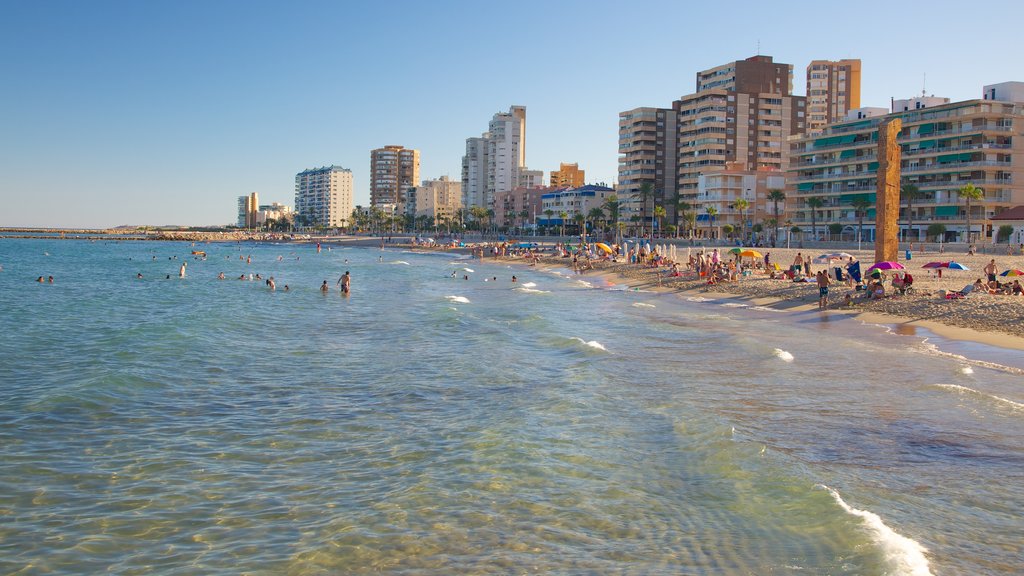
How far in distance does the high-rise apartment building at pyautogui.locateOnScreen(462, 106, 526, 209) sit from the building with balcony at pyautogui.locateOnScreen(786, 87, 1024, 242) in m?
101

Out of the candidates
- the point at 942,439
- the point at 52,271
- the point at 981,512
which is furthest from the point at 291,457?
the point at 52,271

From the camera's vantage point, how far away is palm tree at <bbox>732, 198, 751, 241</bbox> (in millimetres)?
88188

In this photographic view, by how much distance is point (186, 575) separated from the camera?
7.68 meters

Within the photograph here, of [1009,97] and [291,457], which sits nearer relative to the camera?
[291,457]

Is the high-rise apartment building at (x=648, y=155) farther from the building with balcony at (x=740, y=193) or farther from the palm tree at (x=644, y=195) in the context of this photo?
the building with balcony at (x=740, y=193)

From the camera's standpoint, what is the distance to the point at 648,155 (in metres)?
120

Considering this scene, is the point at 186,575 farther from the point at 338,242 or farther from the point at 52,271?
the point at 338,242

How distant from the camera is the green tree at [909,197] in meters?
70.3

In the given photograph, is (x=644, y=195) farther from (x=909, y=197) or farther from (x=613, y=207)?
(x=909, y=197)

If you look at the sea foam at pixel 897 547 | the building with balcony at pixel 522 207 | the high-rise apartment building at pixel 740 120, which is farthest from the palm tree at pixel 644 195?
the sea foam at pixel 897 547

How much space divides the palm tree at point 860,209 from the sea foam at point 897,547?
6966 cm

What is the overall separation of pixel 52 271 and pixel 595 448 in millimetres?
67089

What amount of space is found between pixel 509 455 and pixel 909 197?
234 feet

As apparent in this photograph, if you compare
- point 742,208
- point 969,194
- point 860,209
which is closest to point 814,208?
point 742,208
